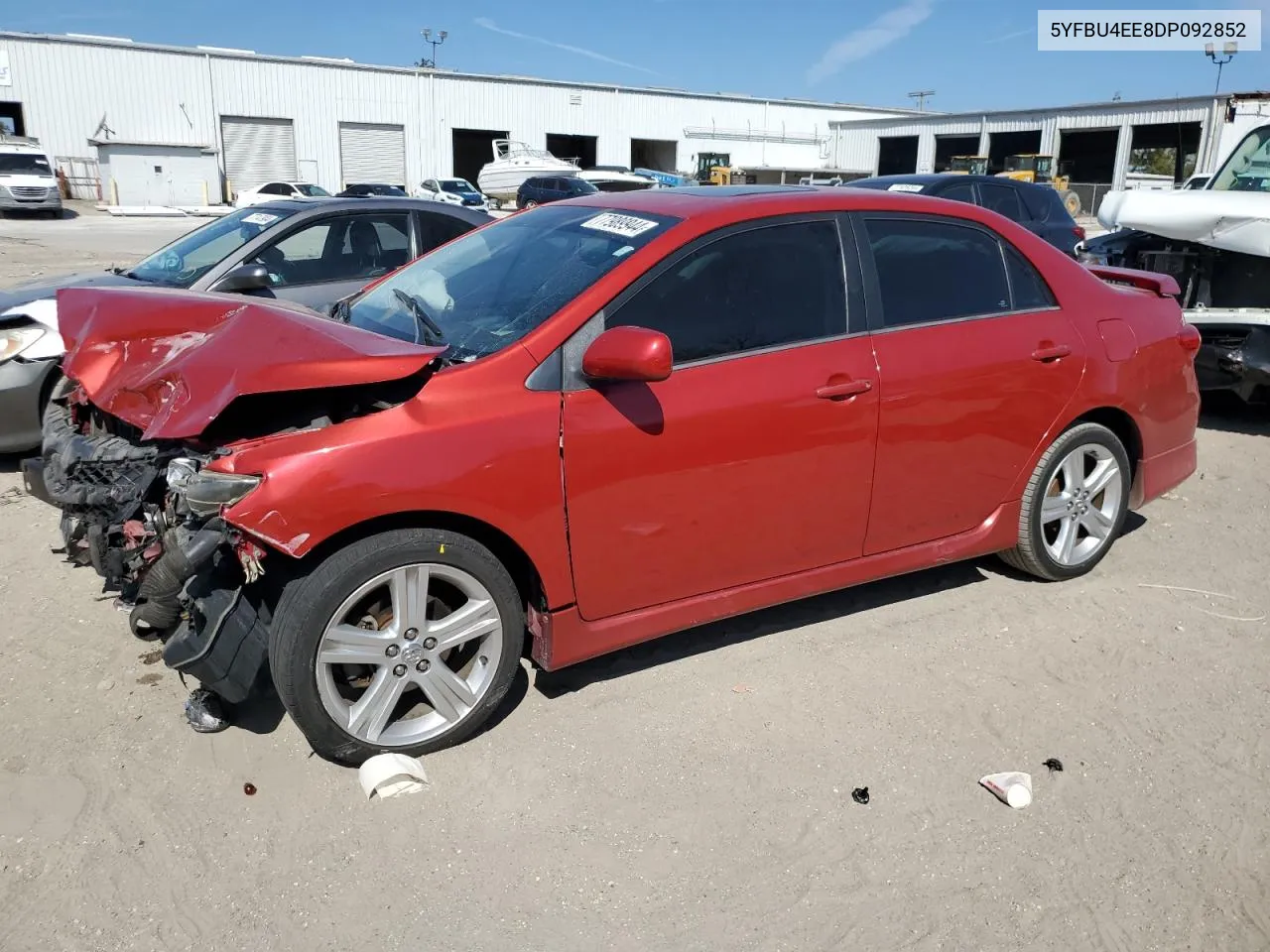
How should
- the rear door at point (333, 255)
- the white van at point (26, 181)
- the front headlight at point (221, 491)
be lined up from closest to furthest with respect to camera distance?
1. the front headlight at point (221, 491)
2. the rear door at point (333, 255)
3. the white van at point (26, 181)

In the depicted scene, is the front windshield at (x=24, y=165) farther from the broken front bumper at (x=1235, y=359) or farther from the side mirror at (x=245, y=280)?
the broken front bumper at (x=1235, y=359)

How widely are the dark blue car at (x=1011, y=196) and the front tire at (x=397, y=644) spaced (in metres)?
9.24

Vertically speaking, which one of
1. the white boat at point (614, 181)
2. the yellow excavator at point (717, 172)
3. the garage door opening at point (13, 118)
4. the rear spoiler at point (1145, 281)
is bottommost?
the rear spoiler at point (1145, 281)

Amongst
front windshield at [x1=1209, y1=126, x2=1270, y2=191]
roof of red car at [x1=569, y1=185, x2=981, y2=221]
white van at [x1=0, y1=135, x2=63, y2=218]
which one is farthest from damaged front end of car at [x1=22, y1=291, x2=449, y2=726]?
white van at [x1=0, y1=135, x2=63, y2=218]

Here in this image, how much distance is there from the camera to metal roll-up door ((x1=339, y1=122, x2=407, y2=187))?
48.1m

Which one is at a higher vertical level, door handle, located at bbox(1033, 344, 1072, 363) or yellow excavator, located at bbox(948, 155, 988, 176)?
yellow excavator, located at bbox(948, 155, 988, 176)

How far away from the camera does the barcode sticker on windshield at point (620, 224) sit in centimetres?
349

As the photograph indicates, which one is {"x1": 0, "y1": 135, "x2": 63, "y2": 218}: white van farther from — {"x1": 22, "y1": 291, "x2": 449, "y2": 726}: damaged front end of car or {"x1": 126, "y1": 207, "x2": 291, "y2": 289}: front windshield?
{"x1": 22, "y1": 291, "x2": 449, "y2": 726}: damaged front end of car

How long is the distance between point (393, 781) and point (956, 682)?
209 centimetres

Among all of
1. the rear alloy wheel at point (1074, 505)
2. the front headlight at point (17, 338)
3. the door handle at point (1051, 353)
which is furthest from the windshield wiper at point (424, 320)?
the front headlight at point (17, 338)

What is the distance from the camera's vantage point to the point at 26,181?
33594 millimetres

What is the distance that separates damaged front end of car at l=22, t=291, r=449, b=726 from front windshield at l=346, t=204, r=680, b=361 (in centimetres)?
35

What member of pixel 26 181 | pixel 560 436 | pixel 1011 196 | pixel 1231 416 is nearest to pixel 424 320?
pixel 560 436

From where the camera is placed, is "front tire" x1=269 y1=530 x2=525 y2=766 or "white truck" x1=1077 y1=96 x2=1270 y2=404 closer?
"front tire" x1=269 y1=530 x2=525 y2=766
